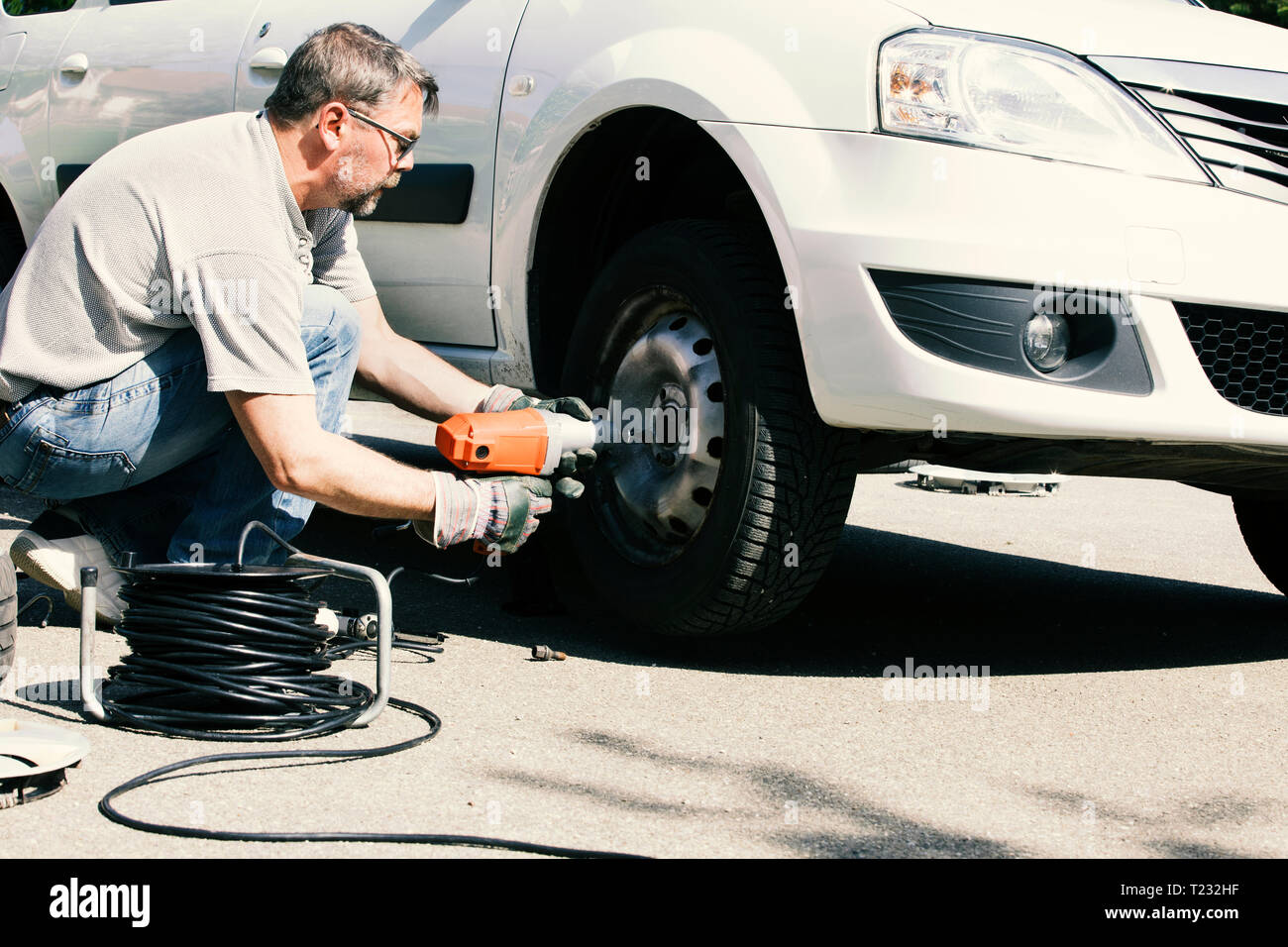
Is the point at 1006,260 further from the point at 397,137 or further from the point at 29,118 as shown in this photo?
the point at 29,118

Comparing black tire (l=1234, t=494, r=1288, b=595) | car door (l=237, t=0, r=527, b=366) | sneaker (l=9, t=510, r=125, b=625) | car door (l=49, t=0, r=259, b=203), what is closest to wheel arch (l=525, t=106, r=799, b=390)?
car door (l=237, t=0, r=527, b=366)

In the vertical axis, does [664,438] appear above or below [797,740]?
above

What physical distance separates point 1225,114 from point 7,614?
2.34m

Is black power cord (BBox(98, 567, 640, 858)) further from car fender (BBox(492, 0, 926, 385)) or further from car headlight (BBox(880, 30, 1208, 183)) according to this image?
car headlight (BBox(880, 30, 1208, 183))

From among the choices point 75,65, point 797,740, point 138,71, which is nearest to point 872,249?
point 797,740

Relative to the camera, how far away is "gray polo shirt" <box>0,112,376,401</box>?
231 cm

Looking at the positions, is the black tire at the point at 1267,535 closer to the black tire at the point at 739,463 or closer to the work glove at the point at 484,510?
the black tire at the point at 739,463

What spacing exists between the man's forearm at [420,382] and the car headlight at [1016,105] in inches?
42.2

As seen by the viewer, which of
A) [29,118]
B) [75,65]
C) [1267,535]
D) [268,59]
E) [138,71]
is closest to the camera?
[268,59]

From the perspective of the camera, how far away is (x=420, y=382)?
3.07 meters

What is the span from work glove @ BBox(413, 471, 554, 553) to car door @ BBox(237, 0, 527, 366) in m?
0.95

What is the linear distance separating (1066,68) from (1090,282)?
406mm

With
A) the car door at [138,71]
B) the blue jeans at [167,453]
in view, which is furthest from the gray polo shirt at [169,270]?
the car door at [138,71]
